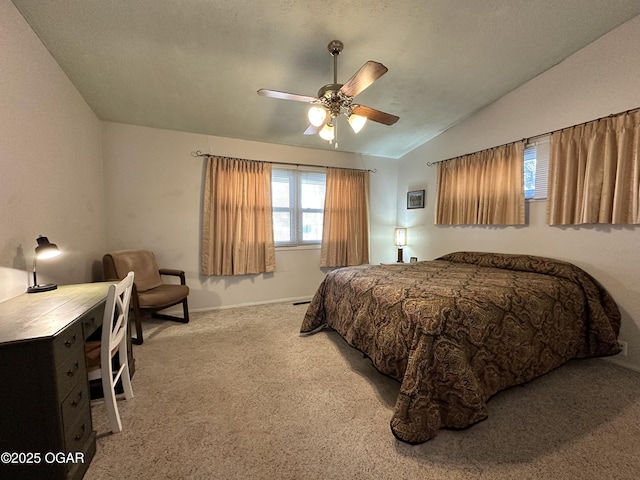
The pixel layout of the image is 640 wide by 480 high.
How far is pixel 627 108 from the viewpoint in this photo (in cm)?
211

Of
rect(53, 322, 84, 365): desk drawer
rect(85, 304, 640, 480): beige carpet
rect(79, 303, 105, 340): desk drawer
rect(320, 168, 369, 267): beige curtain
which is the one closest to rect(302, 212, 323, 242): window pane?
rect(320, 168, 369, 267): beige curtain

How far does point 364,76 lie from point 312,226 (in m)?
2.70

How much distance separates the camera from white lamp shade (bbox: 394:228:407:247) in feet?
14.4

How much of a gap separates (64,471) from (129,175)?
3018 mm

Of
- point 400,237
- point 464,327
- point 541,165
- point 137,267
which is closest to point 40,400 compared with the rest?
point 464,327

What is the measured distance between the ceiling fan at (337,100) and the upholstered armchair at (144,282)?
2.24 meters

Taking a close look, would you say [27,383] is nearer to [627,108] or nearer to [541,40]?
[541,40]

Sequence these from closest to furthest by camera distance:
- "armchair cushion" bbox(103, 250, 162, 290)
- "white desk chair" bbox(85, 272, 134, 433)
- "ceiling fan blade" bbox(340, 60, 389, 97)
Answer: "white desk chair" bbox(85, 272, 134, 433), "ceiling fan blade" bbox(340, 60, 389, 97), "armchair cushion" bbox(103, 250, 162, 290)

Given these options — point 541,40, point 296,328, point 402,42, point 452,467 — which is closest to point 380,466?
point 452,467

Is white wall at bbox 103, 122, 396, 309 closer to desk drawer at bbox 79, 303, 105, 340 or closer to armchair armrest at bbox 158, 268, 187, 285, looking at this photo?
armchair armrest at bbox 158, 268, 187, 285

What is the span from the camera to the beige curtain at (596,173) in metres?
2.09

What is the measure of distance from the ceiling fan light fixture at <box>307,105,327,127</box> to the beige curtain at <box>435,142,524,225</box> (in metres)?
2.37

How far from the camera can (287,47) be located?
214cm

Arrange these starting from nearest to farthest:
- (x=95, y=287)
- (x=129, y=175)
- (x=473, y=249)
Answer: (x=95, y=287), (x=129, y=175), (x=473, y=249)
